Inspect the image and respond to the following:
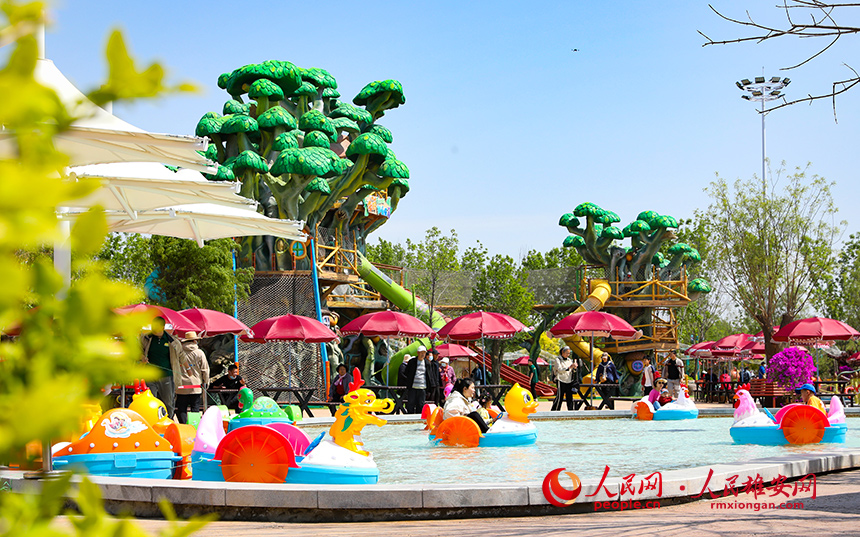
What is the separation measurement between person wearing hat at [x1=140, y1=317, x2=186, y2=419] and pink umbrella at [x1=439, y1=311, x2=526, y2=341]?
8689mm

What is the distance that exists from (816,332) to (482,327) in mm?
8321

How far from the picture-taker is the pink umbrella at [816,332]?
67.9 feet

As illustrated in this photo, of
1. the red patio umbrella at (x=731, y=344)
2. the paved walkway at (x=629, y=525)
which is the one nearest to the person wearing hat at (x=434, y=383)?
the paved walkway at (x=629, y=525)

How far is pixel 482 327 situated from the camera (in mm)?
19250

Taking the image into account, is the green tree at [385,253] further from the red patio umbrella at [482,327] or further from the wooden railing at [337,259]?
the red patio umbrella at [482,327]

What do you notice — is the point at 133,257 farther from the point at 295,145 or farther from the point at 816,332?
the point at 816,332

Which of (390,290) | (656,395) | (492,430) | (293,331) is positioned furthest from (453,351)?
(492,430)

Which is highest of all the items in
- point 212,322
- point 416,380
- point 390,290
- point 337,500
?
point 390,290

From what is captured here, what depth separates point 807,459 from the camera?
820cm

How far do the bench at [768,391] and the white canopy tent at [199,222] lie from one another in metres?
13.2

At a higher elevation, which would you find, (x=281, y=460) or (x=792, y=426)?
(x=281, y=460)

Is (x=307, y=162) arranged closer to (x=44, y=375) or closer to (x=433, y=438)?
(x=433, y=438)

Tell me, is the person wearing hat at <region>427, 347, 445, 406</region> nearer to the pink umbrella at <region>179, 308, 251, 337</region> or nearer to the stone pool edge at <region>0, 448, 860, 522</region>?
the pink umbrella at <region>179, 308, 251, 337</region>

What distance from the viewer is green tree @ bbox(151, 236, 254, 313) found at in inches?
854
